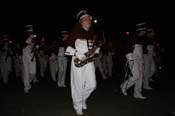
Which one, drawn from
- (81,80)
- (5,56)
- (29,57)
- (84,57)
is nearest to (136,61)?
(81,80)

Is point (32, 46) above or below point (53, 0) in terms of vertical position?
below

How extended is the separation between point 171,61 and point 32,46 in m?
13.7

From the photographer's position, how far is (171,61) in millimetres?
23734

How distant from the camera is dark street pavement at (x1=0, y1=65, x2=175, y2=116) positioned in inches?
Result: 355

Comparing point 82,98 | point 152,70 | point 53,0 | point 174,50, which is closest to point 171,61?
point 174,50

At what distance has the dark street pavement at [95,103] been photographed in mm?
9008

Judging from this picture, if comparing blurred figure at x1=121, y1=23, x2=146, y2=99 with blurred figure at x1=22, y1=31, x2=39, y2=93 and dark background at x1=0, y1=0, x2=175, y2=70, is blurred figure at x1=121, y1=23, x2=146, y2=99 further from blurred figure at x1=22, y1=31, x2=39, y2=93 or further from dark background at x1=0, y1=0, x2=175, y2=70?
dark background at x1=0, y1=0, x2=175, y2=70

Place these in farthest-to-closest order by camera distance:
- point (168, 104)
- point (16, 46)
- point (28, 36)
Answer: point (16, 46) → point (28, 36) → point (168, 104)

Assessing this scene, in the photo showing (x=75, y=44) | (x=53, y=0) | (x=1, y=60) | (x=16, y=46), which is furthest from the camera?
(x=53, y=0)

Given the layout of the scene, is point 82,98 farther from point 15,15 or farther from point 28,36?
point 15,15

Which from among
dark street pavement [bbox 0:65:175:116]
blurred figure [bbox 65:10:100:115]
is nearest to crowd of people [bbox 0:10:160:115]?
blurred figure [bbox 65:10:100:115]

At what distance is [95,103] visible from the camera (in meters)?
10.4

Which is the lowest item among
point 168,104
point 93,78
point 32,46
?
point 168,104

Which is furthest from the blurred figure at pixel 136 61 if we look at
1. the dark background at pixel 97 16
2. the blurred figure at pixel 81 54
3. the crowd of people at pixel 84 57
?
the dark background at pixel 97 16
